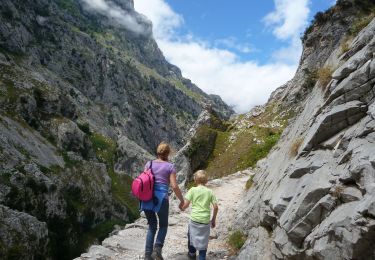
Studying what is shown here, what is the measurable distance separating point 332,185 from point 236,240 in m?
6.48

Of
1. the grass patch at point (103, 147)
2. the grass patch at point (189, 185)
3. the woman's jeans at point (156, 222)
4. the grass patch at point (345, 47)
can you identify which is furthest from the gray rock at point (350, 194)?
the grass patch at point (103, 147)

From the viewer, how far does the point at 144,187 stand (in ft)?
34.8

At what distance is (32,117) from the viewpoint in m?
112

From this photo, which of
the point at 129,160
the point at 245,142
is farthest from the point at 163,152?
the point at 129,160

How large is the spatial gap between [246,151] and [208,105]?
523 inches

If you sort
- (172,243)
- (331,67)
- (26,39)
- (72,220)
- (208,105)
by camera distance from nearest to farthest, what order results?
(331,67)
(172,243)
(208,105)
(72,220)
(26,39)

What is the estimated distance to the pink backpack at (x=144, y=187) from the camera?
10.6m

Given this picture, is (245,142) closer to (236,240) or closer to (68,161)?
(236,240)

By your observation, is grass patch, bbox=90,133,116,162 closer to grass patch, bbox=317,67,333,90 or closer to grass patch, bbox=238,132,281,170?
grass patch, bbox=238,132,281,170

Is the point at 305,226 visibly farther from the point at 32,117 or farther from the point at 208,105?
the point at 32,117

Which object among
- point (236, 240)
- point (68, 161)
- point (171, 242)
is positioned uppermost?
point (68, 161)

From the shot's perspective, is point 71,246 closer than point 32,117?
Yes

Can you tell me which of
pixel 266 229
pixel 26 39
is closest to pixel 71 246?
pixel 266 229

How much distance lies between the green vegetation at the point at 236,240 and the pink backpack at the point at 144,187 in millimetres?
5330
